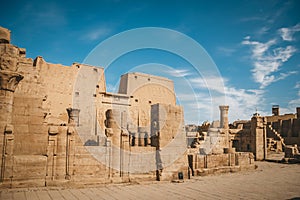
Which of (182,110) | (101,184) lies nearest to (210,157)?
(182,110)

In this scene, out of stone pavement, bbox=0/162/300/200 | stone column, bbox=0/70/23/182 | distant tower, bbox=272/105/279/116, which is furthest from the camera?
distant tower, bbox=272/105/279/116

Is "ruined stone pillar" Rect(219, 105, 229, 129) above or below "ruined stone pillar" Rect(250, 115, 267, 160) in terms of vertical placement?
above

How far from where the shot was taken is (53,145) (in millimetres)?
9203

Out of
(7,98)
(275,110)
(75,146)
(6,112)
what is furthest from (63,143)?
(275,110)

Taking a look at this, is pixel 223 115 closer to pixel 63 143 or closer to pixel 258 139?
pixel 258 139

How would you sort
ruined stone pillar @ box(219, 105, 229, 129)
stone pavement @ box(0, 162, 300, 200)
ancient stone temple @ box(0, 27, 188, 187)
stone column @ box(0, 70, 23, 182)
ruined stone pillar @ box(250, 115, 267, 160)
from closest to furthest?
stone pavement @ box(0, 162, 300, 200) < stone column @ box(0, 70, 23, 182) < ancient stone temple @ box(0, 27, 188, 187) < ruined stone pillar @ box(250, 115, 267, 160) < ruined stone pillar @ box(219, 105, 229, 129)

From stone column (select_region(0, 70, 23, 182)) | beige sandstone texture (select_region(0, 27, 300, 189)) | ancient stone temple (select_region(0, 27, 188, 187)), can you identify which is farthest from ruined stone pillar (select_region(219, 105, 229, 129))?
stone column (select_region(0, 70, 23, 182))

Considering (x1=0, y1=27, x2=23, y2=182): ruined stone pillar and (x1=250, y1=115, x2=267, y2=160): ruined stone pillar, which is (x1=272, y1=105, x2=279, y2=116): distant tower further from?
(x1=0, y1=27, x2=23, y2=182): ruined stone pillar

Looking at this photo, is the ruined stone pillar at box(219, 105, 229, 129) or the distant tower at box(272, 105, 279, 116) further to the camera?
the distant tower at box(272, 105, 279, 116)

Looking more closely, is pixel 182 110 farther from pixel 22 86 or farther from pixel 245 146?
pixel 245 146

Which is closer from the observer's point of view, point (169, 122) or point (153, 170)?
point (153, 170)

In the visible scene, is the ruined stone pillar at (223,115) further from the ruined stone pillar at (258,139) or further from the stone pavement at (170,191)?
the stone pavement at (170,191)

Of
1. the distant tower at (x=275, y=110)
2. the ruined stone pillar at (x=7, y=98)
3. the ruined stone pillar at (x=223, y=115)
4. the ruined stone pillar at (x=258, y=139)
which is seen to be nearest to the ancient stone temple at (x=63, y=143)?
the ruined stone pillar at (x=7, y=98)

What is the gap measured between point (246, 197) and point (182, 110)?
209 inches
